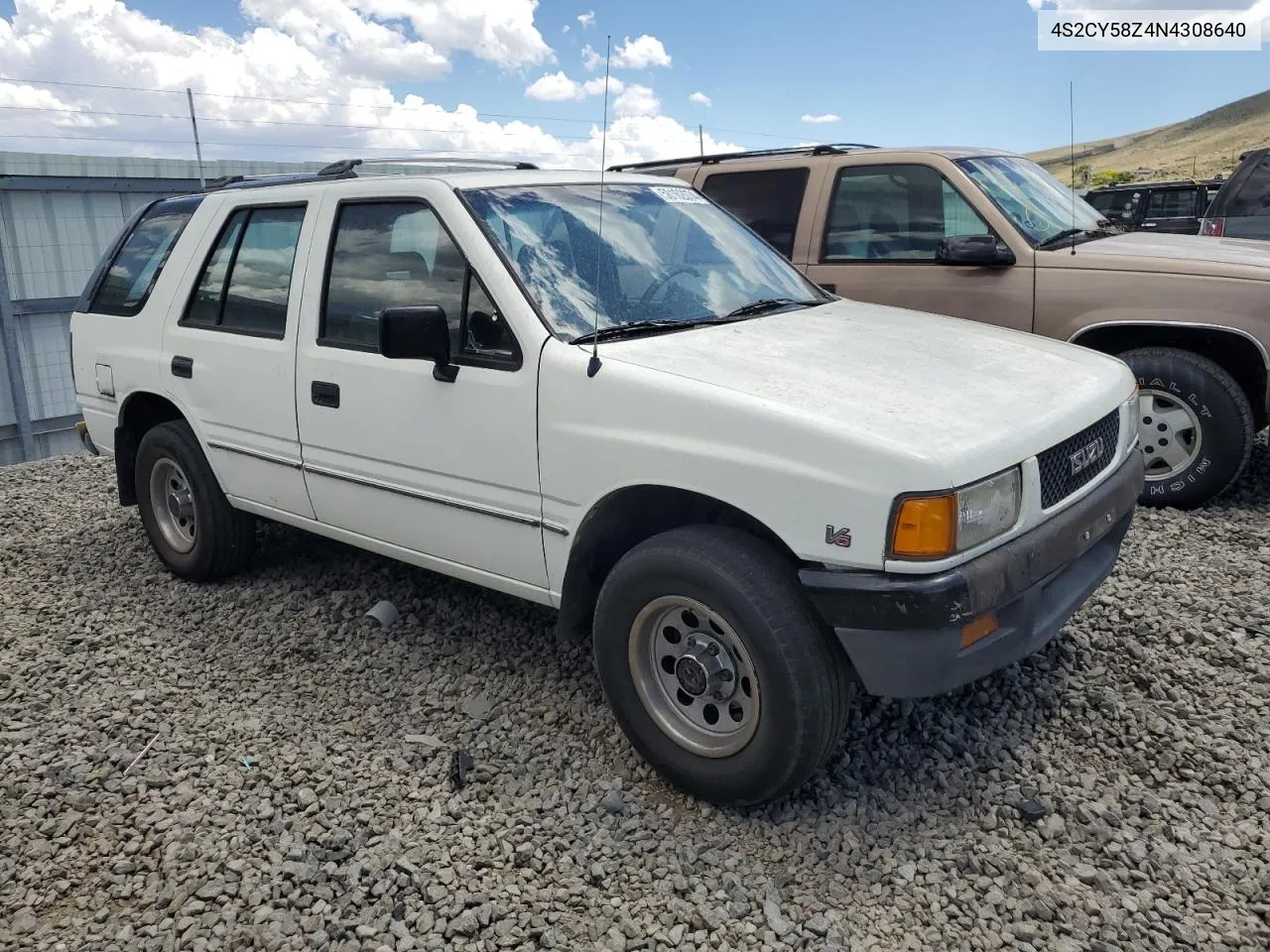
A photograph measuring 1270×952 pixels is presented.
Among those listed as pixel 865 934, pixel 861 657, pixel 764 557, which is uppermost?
pixel 764 557

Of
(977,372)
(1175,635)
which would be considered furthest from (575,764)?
(1175,635)

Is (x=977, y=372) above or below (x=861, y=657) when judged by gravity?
above

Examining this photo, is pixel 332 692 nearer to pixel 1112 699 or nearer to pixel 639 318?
pixel 639 318

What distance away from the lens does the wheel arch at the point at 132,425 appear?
5.10 meters

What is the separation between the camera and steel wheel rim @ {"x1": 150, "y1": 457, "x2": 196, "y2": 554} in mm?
5062

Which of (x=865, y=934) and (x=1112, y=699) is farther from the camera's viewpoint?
(x=1112, y=699)

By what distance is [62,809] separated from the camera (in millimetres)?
3285

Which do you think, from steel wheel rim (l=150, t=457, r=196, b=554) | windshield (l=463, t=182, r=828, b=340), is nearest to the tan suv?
windshield (l=463, t=182, r=828, b=340)

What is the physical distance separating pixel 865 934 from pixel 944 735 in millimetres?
971

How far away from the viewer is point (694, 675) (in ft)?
10.0

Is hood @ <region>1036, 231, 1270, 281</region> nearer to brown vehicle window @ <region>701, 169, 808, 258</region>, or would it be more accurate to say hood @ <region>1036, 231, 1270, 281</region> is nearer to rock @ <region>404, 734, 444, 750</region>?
brown vehicle window @ <region>701, 169, 808, 258</region>

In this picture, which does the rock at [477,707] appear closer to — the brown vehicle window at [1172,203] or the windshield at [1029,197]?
the windshield at [1029,197]

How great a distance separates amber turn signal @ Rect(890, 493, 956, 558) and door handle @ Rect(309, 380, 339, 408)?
7.56ft

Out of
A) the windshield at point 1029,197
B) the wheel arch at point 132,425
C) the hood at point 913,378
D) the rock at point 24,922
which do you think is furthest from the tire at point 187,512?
the windshield at point 1029,197
